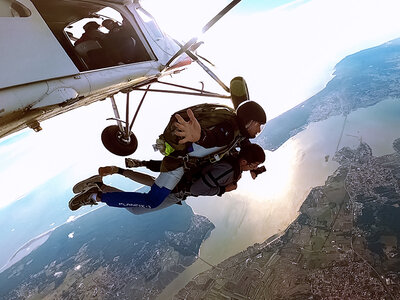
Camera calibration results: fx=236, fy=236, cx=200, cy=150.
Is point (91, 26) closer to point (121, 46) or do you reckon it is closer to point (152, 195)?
point (121, 46)

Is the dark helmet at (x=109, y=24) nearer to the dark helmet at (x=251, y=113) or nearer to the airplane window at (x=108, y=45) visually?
the airplane window at (x=108, y=45)

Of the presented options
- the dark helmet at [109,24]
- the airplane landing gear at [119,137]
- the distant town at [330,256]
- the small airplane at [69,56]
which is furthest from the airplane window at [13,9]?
the distant town at [330,256]

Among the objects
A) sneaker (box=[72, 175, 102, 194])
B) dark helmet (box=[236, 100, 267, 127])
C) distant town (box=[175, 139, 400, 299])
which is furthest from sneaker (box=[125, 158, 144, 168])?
distant town (box=[175, 139, 400, 299])

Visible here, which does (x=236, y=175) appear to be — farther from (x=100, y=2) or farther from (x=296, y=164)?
(x=296, y=164)

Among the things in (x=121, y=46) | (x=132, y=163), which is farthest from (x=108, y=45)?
(x=132, y=163)

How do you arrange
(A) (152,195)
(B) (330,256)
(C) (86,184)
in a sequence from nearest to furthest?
(A) (152,195), (C) (86,184), (B) (330,256)

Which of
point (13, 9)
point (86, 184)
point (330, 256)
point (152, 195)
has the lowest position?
point (330, 256)

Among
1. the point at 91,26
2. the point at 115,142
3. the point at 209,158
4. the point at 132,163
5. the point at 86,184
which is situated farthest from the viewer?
the point at 115,142
